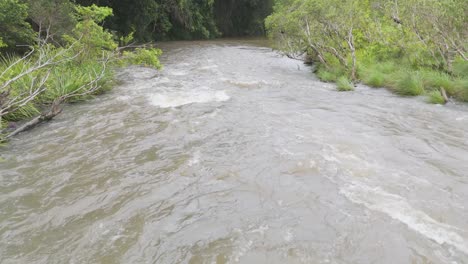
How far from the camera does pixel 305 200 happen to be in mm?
5055

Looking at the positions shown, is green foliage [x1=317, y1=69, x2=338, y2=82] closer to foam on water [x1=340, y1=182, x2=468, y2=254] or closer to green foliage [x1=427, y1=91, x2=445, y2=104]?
green foliage [x1=427, y1=91, x2=445, y2=104]

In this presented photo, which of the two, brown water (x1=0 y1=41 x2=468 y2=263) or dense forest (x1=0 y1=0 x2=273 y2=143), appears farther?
dense forest (x1=0 y1=0 x2=273 y2=143)

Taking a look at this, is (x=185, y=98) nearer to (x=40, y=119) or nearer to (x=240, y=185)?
(x=40, y=119)

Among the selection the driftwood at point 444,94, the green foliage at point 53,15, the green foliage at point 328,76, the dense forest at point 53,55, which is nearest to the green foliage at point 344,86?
the green foliage at point 328,76

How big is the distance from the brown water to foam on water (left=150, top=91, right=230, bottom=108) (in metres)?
0.33

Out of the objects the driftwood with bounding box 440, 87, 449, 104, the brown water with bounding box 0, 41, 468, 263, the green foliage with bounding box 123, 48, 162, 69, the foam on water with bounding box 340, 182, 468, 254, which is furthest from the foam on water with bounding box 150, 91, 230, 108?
the foam on water with bounding box 340, 182, 468, 254

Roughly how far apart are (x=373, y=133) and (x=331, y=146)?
4.29 feet

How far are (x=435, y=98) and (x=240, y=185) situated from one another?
661 centimetres

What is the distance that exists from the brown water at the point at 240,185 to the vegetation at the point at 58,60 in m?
0.61

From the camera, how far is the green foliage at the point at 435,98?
965cm

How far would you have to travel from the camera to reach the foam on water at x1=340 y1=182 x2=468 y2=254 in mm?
4133

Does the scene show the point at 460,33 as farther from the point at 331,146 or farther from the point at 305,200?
the point at 305,200

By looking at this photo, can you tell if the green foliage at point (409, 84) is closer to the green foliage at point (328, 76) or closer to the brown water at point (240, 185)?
the brown water at point (240, 185)

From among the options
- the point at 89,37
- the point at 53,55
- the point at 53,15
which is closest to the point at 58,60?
the point at 53,55
